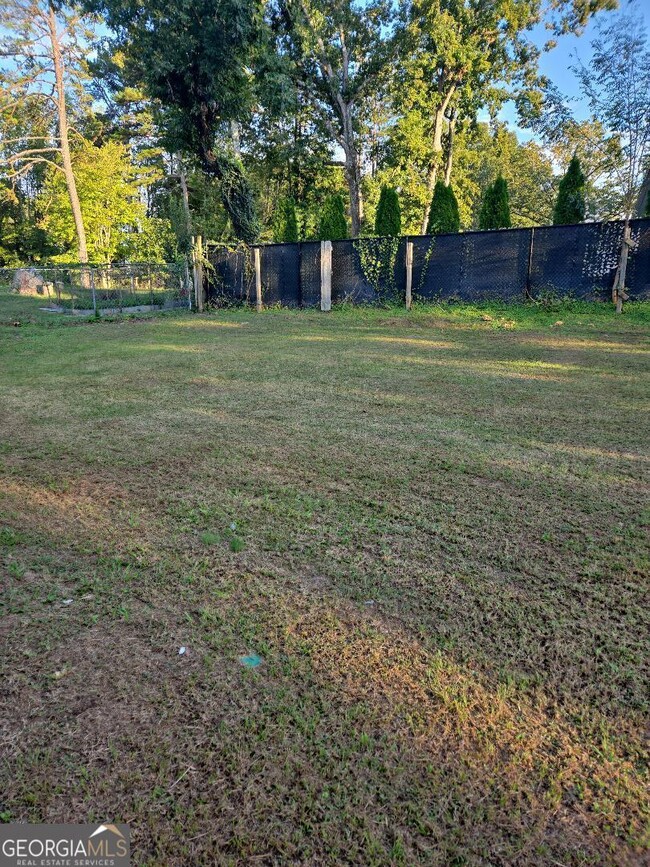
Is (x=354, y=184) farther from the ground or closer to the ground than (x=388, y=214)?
farther from the ground

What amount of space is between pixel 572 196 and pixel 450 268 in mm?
4369

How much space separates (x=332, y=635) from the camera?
1592mm

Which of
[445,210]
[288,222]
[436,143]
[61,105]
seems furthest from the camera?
[61,105]

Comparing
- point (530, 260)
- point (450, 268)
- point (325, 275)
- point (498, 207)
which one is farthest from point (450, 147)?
point (530, 260)

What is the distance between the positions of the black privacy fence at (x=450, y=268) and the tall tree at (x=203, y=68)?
428 cm

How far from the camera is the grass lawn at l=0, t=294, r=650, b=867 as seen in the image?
1.08 metres

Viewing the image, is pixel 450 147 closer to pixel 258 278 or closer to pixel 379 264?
pixel 379 264

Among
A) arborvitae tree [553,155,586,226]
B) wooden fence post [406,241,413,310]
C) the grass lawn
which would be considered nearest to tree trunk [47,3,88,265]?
wooden fence post [406,241,413,310]

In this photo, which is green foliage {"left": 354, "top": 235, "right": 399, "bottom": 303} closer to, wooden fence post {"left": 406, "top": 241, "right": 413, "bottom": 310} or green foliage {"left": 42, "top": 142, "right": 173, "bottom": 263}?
wooden fence post {"left": 406, "top": 241, "right": 413, "bottom": 310}

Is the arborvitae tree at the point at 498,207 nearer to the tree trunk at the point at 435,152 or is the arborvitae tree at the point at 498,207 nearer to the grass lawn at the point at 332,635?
the tree trunk at the point at 435,152

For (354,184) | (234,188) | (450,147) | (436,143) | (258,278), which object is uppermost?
(450,147)

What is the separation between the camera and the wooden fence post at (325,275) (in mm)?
11461

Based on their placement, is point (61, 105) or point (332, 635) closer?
point (332, 635)

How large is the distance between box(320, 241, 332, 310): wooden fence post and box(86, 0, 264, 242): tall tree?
5371mm
